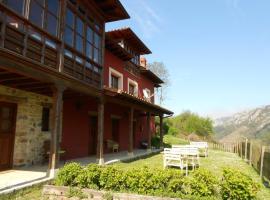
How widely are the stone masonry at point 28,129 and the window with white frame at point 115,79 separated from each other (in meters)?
5.55

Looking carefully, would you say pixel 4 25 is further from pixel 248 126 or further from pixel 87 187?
pixel 248 126

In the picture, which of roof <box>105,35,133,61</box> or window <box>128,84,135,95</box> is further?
window <box>128,84,135,95</box>

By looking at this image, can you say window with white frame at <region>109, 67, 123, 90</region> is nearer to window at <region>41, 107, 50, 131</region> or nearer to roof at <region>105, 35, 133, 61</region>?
roof at <region>105, 35, 133, 61</region>

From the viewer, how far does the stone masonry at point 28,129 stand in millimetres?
8750

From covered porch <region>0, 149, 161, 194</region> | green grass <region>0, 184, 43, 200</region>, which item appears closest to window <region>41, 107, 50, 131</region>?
covered porch <region>0, 149, 161, 194</region>

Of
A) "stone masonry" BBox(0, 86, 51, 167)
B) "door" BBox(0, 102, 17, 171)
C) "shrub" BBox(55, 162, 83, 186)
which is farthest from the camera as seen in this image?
"stone masonry" BBox(0, 86, 51, 167)

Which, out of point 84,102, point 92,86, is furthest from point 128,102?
point 92,86

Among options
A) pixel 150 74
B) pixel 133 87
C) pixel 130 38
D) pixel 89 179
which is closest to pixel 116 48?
pixel 130 38

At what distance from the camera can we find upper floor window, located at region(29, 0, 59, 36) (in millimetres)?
7199

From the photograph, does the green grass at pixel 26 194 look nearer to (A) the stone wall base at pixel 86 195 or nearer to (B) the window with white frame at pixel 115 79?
(A) the stone wall base at pixel 86 195

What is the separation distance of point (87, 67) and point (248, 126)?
486 feet

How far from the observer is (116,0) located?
411 inches

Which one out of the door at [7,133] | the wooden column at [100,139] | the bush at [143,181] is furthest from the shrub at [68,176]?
the wooden column at [100,139]

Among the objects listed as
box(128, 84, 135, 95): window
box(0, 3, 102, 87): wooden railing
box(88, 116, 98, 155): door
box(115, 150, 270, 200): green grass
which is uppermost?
box(128, 84, 135, 95): window
